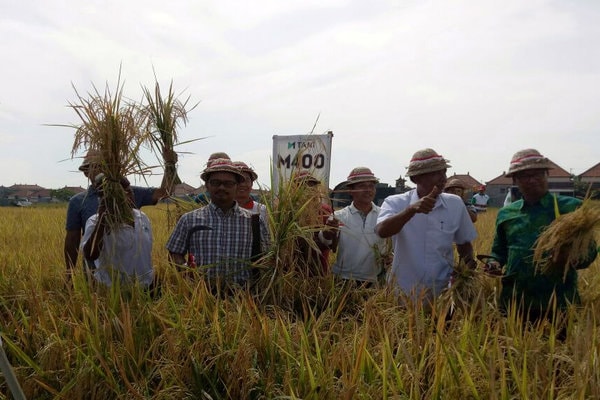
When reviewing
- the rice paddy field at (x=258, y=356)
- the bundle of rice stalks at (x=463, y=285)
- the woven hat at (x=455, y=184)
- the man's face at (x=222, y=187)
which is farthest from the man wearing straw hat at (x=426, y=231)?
the woven hat at (x=455, y=184)

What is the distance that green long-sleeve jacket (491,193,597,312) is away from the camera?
2.75 meters

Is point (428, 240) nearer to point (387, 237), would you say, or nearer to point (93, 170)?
point (387, 237)

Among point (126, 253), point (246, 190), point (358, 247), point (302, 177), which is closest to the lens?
point (126, 253)

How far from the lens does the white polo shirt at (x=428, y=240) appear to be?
307cm

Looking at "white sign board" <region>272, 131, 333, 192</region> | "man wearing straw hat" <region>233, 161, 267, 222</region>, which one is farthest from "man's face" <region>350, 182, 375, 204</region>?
"man wearing straw hat" <region>233, 161, 267, 222</region>

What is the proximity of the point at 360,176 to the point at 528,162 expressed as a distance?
1.24 meters

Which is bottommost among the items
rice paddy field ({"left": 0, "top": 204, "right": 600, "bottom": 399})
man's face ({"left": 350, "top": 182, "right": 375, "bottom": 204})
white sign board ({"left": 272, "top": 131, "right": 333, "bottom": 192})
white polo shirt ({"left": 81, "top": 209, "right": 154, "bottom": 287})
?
rice paddy field ({"left": 0, "top": 204, "right": 600, "bottom": 399})

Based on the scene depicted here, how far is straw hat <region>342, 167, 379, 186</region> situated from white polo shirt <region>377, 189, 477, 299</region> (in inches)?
21.5

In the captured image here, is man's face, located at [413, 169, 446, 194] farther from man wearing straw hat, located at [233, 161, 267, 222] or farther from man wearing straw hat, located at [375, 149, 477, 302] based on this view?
man wearing straw hat, located at [233, 161, 267, 222]

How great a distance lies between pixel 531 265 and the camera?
9.09 feet

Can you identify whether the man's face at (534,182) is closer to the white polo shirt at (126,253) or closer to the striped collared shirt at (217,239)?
the striped collared shirt at (217,239)

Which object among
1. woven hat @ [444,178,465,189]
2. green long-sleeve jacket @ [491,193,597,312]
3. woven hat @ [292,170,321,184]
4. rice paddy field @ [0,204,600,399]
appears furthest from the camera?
woven hat @ [444,178,465,189]

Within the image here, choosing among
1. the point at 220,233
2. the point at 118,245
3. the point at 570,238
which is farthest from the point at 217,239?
the point at 570,238

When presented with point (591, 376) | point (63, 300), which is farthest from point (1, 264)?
point (591, 376)
